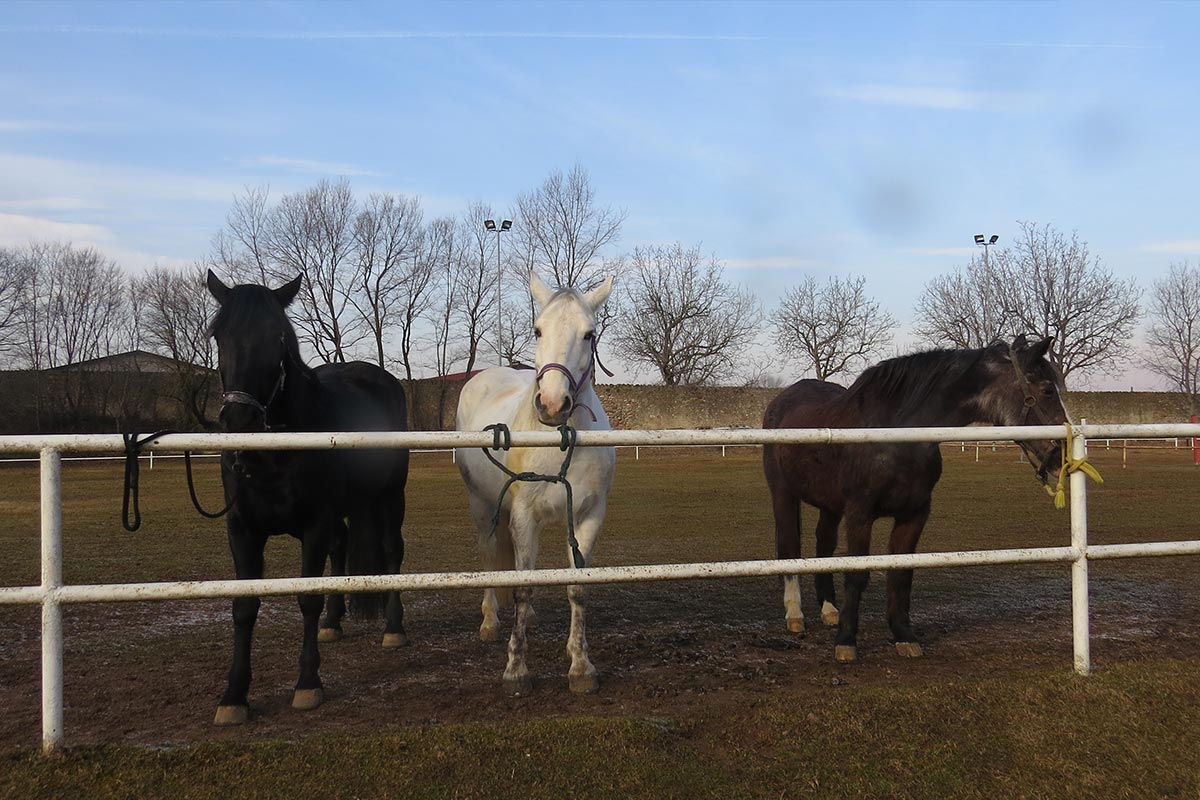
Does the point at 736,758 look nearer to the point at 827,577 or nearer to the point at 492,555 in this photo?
the point at 492,555

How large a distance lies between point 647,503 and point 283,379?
1231 cm

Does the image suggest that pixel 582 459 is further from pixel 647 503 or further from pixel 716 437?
pixel 647 503

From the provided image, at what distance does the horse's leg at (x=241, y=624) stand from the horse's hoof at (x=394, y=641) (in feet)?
3.95

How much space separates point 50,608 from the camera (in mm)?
2955

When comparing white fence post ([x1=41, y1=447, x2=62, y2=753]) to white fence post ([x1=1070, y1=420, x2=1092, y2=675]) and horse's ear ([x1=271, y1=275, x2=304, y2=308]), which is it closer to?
horse's ear ([x1=271, y1=275, x2=304, y2=308])

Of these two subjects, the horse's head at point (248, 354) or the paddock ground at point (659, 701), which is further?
the horse's head at point (248, 354)

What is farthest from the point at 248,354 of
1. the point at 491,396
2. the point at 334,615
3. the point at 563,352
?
the point at 491,396

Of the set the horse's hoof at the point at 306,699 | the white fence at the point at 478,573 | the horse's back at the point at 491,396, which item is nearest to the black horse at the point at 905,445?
the white fence at the point at 478,573

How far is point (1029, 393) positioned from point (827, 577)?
1.93 m

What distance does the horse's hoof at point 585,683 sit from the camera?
155 inches

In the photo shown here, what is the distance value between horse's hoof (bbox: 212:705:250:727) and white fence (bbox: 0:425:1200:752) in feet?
2.17

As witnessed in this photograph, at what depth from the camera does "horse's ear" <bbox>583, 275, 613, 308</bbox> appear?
442 cm

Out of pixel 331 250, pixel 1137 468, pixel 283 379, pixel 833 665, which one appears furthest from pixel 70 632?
pixel 331 250

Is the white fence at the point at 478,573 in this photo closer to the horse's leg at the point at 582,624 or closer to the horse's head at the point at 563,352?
the horse's head at the point at 563,352
